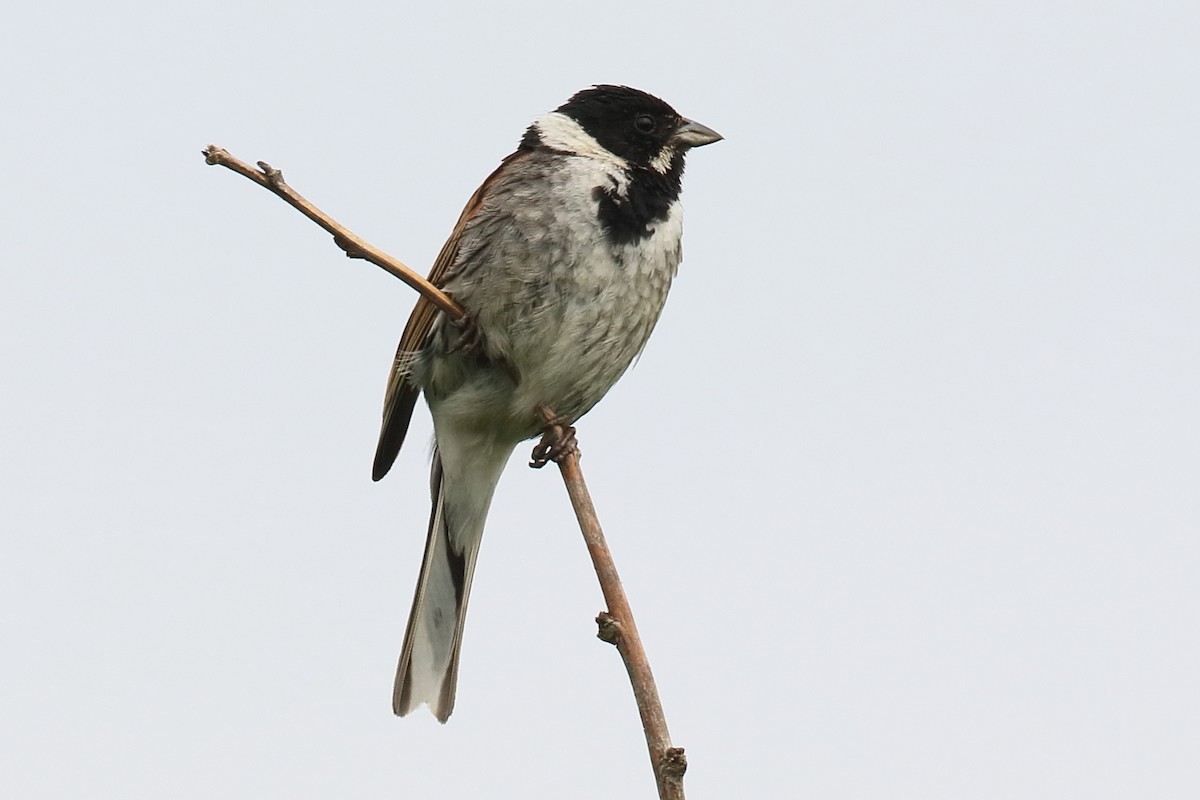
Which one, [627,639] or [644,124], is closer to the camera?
[627,639]

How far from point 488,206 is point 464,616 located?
53.7 inches

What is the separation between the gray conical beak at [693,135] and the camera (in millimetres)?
5562

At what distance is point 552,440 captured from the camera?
4371mm

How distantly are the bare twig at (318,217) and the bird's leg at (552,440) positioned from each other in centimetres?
68

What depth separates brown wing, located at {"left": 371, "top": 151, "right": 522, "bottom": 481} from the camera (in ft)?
17.3

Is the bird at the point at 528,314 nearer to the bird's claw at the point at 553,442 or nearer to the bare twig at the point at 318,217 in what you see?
the bird's claw at the point at 553,442

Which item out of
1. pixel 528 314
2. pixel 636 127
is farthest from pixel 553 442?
pixel 636 127

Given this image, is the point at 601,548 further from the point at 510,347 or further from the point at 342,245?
the point at 510,347

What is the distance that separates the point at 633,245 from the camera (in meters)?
4.95

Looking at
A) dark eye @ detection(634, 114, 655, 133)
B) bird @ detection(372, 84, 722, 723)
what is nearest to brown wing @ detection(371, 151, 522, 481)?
bird @ detection(372, 84, 722, 723)

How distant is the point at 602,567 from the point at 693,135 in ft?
8.95

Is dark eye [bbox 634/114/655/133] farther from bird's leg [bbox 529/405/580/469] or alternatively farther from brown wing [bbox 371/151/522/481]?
bird's leg [bbox 529/405/580/469]

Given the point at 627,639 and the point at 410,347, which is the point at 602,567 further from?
the point at 410,347

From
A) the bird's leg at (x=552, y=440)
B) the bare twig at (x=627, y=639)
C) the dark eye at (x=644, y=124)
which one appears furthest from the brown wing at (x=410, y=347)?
the bare twig at (x=627, y=639)
